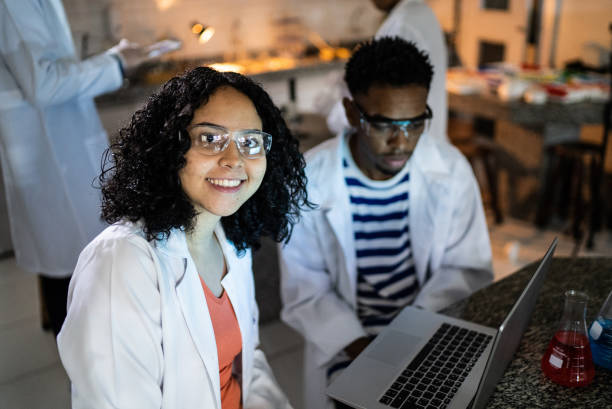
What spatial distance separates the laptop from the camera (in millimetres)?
Answer: 1119

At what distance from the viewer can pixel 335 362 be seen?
1.73 m

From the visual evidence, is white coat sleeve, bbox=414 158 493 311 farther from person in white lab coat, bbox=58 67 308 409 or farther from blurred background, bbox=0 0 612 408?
blurred background, bbox=0 0 612 408

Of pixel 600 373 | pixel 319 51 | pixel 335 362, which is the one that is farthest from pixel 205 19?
pixel 600 373

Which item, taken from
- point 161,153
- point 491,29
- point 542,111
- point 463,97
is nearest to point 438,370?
point 161,153

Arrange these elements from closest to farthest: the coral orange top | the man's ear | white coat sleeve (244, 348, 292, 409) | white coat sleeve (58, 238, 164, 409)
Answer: white coat sleeve (58, 238, 164, 409) < the coral orange top < white coat sleeve (244, 348, 292, 409) < the man's ear

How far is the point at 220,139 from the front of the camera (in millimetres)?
1136

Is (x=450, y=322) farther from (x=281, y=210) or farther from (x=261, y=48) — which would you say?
(x=261, y=48)

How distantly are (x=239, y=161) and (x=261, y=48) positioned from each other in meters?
4.72

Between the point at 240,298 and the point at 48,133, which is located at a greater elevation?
the point at 48,133

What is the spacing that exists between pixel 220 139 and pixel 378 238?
2.64 ft

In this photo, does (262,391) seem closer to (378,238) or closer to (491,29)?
(378,238)

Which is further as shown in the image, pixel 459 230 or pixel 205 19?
pixel 205 19

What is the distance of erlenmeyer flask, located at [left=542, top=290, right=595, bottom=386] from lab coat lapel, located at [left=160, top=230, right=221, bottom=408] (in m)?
0.69

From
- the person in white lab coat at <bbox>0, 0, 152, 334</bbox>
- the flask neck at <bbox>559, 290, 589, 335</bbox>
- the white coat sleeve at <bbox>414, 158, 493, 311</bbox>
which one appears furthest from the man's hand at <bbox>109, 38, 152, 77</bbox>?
the flask neck at <bbox>559, 290, 589, 335</bbox>
